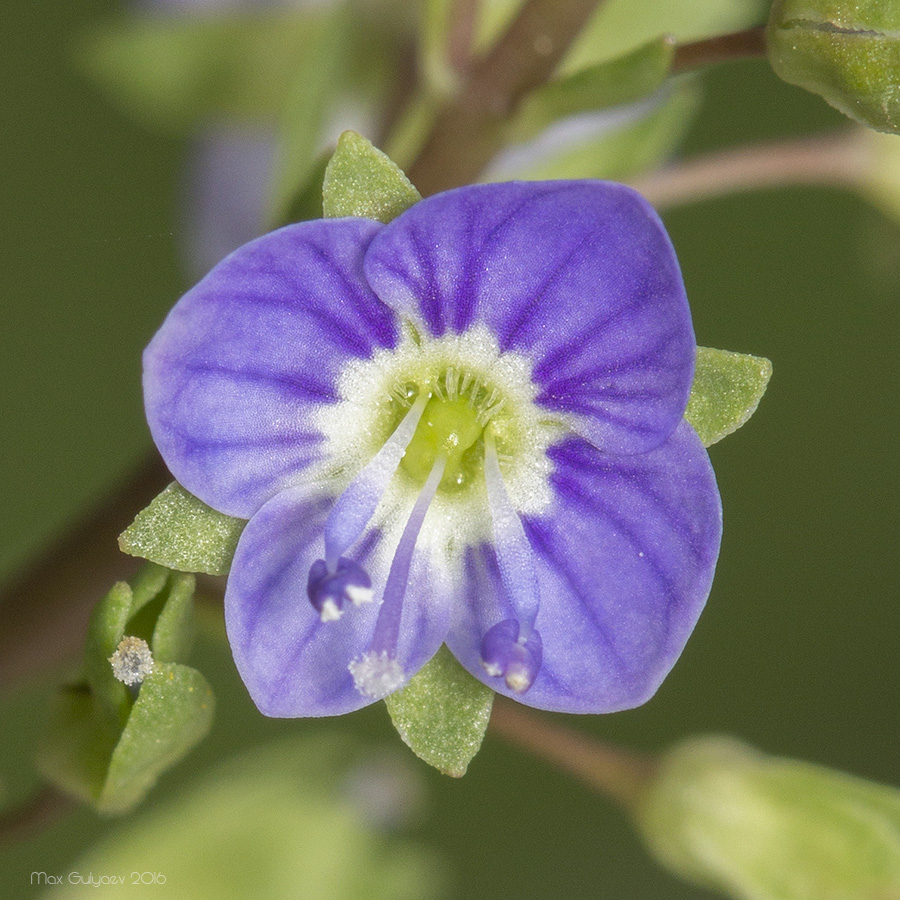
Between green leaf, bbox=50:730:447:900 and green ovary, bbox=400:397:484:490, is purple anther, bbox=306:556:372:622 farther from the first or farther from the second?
green leaf, bbox=50:730:447:900

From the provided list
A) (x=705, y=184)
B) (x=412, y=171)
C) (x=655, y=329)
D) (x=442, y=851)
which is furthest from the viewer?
(x=442, y=851)

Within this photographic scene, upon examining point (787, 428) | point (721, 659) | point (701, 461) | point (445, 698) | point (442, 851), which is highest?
point (701, 461)

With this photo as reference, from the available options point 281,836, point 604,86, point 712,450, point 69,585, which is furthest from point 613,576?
point 712,450

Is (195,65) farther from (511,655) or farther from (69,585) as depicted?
(511,655)

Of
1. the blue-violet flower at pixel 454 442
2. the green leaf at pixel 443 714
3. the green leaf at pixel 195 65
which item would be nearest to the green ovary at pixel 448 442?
the blue-violet flower at pixel 454 442

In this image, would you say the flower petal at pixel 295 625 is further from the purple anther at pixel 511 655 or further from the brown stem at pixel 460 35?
the brown stem at pixel 460 35

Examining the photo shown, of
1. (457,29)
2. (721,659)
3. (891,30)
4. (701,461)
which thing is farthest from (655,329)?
(721,659)

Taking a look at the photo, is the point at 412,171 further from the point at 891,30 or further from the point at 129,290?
the point at 129,290

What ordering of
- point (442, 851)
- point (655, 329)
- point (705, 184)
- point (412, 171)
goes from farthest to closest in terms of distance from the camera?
point (442, 851) → point (705, 184) → point (412, 171) → point (655, 329)
